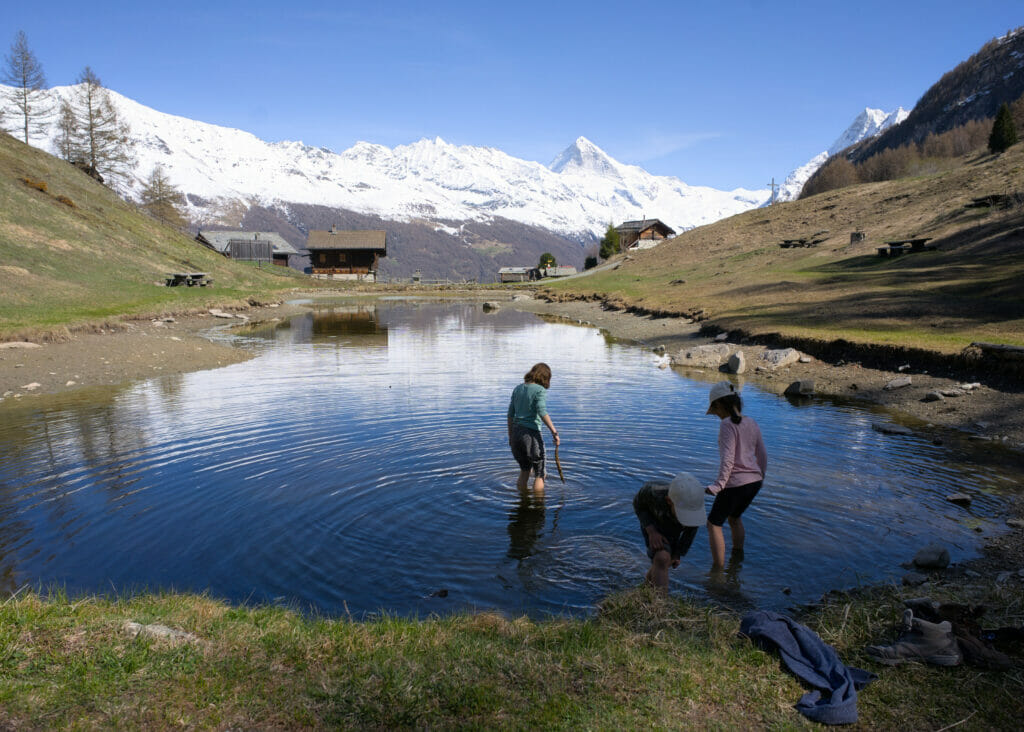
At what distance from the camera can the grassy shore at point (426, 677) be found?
16.0 ft

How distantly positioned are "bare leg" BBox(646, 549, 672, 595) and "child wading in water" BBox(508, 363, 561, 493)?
3.40m

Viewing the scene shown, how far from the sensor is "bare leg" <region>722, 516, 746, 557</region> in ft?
29.8

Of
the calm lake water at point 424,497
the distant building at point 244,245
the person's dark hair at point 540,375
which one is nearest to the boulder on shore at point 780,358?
the calm lake water at point 424,497

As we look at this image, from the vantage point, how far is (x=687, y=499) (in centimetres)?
713

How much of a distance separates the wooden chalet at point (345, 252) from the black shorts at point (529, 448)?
382 ft

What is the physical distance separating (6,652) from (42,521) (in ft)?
19.4

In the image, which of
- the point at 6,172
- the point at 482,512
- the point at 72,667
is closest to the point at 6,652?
the point at 72,667

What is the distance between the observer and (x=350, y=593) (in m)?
8.27

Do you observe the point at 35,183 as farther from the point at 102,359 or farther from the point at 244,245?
the point at 244,245

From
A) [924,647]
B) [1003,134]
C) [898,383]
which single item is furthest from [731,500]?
[1003,134]

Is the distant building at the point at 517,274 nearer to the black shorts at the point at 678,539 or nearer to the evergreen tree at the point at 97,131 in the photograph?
the evergreen tree at the point at 97,131

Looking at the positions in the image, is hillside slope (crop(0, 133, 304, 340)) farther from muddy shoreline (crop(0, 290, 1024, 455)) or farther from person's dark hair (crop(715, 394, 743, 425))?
person's dark hair (crop(715, 394, 743, 425))

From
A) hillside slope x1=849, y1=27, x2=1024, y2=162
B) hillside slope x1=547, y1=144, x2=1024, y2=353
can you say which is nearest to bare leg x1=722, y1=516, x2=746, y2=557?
hillside slope x1=547, y1=144, x2=1024, y2=353

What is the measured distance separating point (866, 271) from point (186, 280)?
53.8 meters
